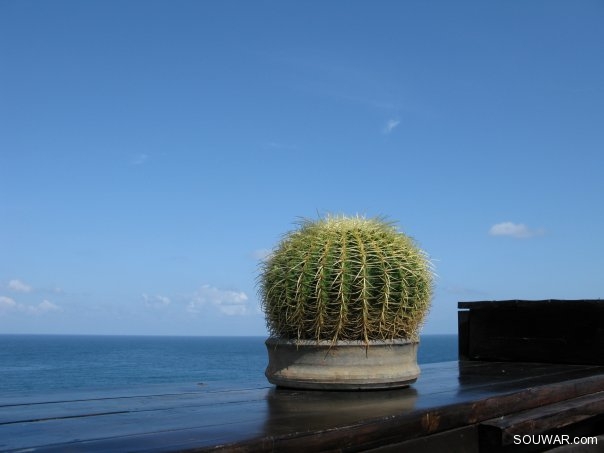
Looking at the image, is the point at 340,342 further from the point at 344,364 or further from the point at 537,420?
the point at 537,420

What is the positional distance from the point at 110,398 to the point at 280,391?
1.31m

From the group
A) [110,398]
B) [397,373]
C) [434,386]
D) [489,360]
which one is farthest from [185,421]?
[489,360]

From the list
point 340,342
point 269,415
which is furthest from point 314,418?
point 340,342

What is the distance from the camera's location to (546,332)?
8531 mm

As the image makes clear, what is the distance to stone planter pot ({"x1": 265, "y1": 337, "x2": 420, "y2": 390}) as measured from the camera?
5117mm

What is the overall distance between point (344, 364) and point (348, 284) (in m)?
0.65

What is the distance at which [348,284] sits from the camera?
5004mm

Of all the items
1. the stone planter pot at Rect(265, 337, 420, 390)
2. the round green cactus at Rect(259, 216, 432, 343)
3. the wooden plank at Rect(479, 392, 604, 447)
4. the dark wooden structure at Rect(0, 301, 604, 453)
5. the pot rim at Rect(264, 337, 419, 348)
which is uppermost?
the round green cactus at Rect(259, 216, 432, 343)

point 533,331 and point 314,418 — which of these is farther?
point 533,331

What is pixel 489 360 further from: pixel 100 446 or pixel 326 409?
pixel 100 446

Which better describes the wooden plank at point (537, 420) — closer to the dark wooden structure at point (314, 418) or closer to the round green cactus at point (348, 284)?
the dark wooden structure at point (314, 418)

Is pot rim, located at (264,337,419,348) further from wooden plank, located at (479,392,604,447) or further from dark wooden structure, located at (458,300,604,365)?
dark wooden structure, located at (458,300,604,365)

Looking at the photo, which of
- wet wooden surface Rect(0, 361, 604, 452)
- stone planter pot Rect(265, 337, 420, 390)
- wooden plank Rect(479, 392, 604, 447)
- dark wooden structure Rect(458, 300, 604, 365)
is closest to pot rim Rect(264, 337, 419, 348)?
stone planter pot Rect(265, 337, 420, 390)

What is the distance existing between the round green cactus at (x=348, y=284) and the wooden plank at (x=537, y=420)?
1049 millimetres
